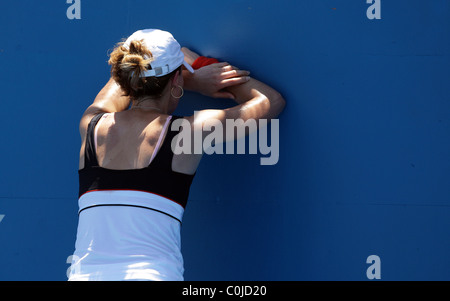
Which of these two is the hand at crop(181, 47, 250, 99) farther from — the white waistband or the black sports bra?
the white waistband

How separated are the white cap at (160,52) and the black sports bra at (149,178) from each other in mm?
189

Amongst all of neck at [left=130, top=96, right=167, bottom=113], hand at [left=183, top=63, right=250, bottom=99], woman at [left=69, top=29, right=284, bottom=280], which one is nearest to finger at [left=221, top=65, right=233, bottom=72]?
hand at [left=183, top=63, right=250, bottom=99]

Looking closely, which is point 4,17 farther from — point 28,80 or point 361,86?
point 361,86

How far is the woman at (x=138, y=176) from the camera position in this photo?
187 centimetres

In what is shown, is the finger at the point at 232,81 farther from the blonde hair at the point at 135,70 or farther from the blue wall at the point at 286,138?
the blonde hair at the point at 135,70

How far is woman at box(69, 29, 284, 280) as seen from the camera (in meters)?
1.87

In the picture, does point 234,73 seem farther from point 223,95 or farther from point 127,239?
point 127,239

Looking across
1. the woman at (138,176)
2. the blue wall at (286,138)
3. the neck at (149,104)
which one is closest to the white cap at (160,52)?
the woman at (138,176)

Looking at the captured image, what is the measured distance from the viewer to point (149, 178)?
1900mm

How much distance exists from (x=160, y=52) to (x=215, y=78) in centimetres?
34

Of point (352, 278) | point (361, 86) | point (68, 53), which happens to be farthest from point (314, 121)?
point (68, 53)

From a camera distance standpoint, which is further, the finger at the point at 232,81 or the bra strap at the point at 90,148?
the finger at the point at 232,81

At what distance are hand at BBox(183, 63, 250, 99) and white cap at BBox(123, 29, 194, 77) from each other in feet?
0.76

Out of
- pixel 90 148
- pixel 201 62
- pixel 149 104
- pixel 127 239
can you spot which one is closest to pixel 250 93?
pixel 201 62
